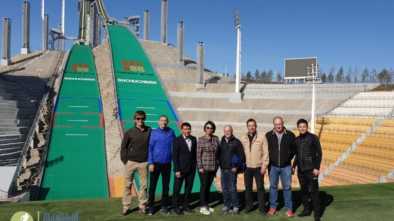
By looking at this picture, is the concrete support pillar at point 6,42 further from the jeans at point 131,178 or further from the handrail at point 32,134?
the jeans at point 131,178

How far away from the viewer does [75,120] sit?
26625 mm

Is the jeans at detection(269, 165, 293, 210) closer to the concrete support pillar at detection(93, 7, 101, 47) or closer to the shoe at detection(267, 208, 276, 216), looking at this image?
the shoe at detection(267, 208, 276, 216)

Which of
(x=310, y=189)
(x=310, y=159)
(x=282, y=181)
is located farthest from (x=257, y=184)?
(x=310, y=159)

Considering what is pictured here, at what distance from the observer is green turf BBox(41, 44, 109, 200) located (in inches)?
696

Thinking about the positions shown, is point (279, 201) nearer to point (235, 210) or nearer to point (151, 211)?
point (235, 210)

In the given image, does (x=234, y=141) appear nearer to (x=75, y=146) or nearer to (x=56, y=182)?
(x=56, y=182)

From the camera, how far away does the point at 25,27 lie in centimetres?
5178

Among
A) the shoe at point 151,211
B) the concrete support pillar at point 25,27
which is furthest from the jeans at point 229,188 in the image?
the concrete support pillar at point 25,27

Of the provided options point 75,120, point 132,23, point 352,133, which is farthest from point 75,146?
point 132,23

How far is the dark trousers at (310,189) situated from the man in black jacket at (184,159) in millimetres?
1870

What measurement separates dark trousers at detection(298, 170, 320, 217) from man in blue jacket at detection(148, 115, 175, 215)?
7.51 ft

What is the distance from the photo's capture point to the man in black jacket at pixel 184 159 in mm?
6758

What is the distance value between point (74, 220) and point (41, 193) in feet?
40.5

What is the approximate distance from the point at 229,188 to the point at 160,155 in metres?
1.36
